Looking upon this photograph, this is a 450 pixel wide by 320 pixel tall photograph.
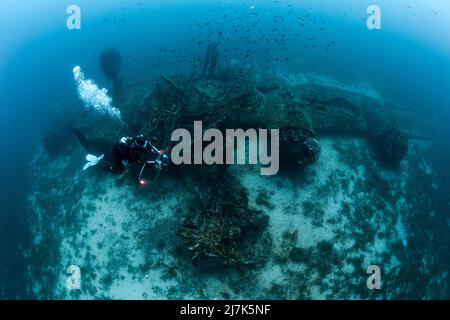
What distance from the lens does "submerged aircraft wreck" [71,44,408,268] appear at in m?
10.9

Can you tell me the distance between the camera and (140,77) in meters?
27.8

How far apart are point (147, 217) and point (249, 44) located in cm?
2628

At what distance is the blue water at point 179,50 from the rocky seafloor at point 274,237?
2.68 meters

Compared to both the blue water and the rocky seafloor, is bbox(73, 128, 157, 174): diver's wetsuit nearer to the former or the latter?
the rocky seafloor

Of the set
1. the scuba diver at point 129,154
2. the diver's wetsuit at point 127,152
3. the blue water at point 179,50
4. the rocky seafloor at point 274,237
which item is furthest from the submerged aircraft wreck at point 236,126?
the blue water at point 179,50

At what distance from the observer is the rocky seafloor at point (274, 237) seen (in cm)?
1099

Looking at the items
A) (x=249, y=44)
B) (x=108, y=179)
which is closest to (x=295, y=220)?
(x=108, y=179)

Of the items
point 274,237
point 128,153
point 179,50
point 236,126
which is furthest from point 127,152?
point 179,50

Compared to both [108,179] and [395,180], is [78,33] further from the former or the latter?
[395,180]

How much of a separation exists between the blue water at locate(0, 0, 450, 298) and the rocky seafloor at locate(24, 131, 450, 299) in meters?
2.68

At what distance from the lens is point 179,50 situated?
32.7m

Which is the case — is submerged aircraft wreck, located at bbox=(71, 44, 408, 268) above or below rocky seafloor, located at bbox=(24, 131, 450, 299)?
above

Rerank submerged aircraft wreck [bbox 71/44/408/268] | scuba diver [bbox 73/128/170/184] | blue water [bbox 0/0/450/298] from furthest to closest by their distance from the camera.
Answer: blue water [bbox 0/0/450/298], submerged aircraft wreck [bbox 71/44/408/268], scuba diver [bbox 73/128/170/184]

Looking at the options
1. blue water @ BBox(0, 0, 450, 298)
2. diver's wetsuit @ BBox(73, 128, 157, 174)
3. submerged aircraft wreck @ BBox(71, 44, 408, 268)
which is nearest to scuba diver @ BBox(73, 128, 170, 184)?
diver's wetsuit @ BBox(73, 128, 157, 174)
